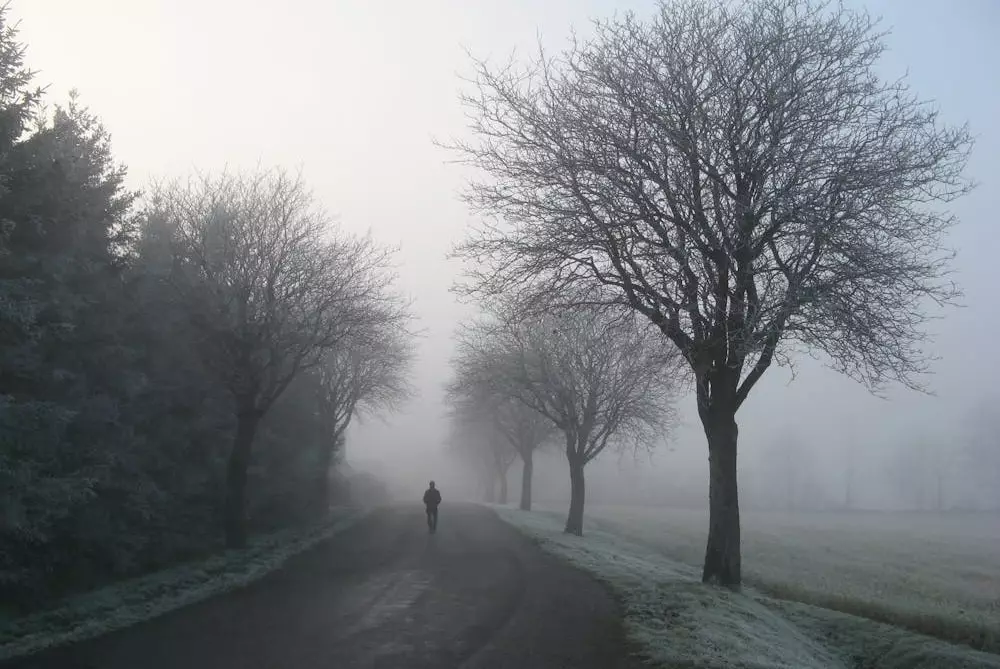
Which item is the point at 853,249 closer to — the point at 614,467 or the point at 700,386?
the point at 700,386

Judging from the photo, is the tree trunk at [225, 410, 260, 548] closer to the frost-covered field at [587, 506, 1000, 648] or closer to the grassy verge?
the grassy verge

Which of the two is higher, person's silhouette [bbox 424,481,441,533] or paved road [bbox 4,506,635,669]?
person's silhouette [bbox 424,481,441,533]

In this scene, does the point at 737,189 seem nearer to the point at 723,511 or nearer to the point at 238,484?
the point at 723,511

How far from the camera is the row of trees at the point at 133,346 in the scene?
12828 mm

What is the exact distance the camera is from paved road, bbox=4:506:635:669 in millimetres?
8797

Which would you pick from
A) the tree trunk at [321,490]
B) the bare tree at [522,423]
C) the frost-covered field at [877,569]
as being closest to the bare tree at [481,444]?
the bare tree at [522,423]

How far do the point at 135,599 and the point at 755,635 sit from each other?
35.7 ft

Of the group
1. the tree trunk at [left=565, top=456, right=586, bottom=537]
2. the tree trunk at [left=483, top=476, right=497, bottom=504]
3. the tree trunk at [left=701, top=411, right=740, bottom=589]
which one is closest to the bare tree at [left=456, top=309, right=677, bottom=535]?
the tree trunk at [left=565, top=456, right=586, bottom=537]

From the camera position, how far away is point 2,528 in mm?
Answer: 11273

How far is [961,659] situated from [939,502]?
103632 millimetres

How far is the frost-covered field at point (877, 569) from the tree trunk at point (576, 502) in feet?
14.4

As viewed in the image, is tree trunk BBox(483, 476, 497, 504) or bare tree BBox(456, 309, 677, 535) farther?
tree trunk BBox(483, 476, 497, 504)

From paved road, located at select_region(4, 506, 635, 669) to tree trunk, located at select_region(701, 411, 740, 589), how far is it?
2.93m

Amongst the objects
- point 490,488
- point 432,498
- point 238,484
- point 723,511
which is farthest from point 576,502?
point 490,488
